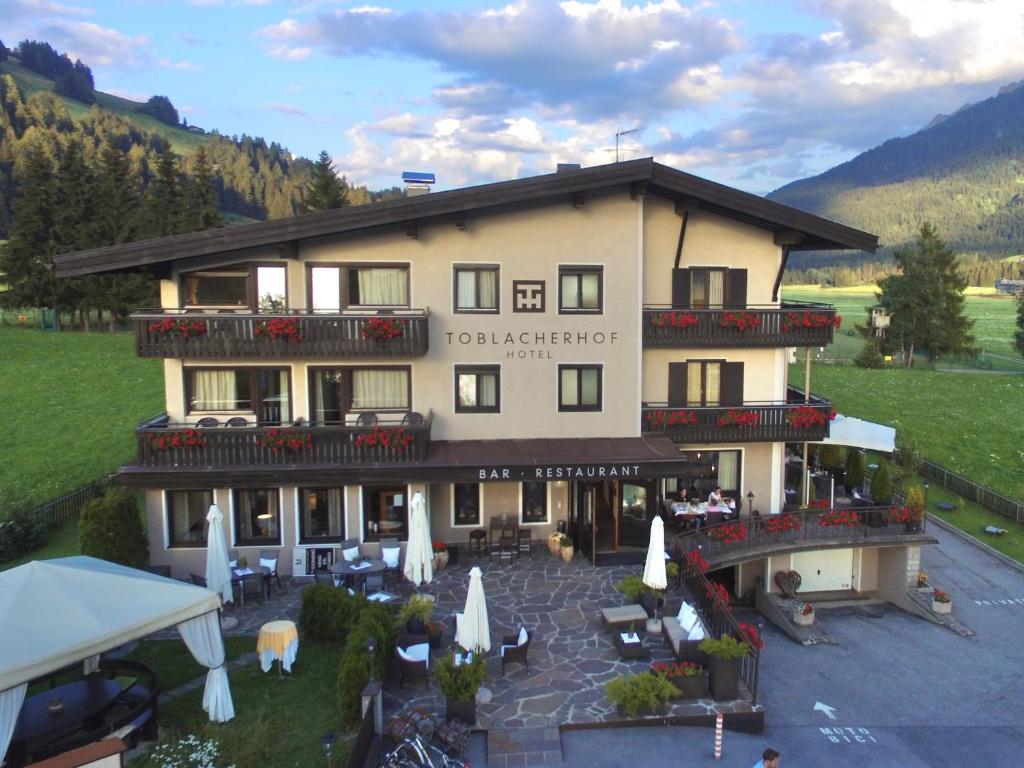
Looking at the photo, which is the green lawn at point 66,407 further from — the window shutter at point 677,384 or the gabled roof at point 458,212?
the window shutter at point 677,384

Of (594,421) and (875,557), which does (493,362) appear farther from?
(875,557)

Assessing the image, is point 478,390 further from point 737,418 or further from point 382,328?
point 737,418

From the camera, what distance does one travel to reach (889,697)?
1770 centimetres

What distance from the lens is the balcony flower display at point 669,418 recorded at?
22469 mm

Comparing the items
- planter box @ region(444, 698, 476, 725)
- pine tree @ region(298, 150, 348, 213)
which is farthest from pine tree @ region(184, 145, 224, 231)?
planter box @ region(444, 698, 476, 725)

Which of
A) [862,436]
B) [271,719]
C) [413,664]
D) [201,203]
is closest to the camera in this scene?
[271,719]

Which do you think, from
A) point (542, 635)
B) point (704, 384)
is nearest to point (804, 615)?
point (704, 384)

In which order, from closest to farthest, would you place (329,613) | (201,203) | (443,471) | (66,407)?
(329,613), (443,471), (66,407), (201,203)

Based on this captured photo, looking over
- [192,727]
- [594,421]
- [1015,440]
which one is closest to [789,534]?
[594,421]

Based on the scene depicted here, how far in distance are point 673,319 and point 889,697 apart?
11843mm

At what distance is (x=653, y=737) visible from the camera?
1318cm

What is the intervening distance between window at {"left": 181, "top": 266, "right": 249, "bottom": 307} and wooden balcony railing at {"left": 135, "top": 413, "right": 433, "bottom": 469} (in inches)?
151

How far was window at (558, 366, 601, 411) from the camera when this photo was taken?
22.4 meters

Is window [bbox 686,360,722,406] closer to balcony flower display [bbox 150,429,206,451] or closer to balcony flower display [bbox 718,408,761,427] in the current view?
balcony flower display [bbox 718,408,761,427]
